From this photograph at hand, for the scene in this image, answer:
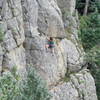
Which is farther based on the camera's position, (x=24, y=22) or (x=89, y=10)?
(x=89, y=10)

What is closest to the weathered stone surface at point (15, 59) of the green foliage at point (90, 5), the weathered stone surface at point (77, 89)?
the weathered stone surface at point (77, 89)

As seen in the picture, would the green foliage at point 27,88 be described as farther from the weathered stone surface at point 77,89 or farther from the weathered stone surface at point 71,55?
the weathered stone surface at point 71,55

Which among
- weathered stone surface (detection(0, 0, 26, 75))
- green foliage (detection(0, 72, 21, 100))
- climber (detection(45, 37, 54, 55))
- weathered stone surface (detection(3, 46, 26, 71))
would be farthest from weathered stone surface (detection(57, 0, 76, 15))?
green foliage (detection(0, 72, 21, 100))

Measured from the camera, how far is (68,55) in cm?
1992

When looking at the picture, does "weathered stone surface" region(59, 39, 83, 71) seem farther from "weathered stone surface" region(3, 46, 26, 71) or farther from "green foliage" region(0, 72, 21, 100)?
"green foliage" region(0, 72, 21, 100)

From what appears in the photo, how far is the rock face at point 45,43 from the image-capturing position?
15367 millimetres

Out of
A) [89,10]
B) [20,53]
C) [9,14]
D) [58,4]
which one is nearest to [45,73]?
[20,53]

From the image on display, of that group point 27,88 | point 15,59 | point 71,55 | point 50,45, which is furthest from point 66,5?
point 27,88

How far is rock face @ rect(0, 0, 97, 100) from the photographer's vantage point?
15.4 m

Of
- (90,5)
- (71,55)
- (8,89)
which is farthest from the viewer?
(90,5)

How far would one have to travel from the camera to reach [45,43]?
58.6 ft

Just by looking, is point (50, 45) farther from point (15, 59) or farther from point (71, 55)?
point (15, 59)

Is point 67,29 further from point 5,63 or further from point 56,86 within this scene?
point 5,63

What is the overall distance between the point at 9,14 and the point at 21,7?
51.3 inches
